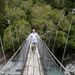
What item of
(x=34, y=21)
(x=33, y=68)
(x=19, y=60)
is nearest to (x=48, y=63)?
(x=19, y=60)

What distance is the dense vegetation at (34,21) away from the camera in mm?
11211

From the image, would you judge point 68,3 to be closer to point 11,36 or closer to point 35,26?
point 35,26

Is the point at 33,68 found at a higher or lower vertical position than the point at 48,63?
higher

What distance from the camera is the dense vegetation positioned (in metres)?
11.2

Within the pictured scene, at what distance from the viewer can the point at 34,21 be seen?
12516 mm

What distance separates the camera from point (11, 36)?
10.4 meters

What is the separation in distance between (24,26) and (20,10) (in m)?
1.86

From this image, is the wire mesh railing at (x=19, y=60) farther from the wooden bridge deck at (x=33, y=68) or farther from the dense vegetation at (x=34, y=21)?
the dense vegetation at (x=34, y=21)

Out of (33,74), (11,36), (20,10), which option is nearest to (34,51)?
(33,74)

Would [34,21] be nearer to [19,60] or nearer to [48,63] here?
[19,60]

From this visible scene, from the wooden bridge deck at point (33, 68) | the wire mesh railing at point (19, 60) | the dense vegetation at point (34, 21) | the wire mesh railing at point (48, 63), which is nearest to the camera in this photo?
the wooden bridge deck at point (33, 68)

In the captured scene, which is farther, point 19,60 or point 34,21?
point 34,21

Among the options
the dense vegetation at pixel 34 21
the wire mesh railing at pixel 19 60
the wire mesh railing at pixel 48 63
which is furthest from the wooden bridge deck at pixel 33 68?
the dense vegetation at pixel 34 21

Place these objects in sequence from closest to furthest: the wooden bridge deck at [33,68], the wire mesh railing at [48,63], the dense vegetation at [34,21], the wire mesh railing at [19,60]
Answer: the wooden bridge deck at [33,68], the wire mesh railing at [48,63], the wire mesh railing at [19,60], the dense vegetation at [34,21]
